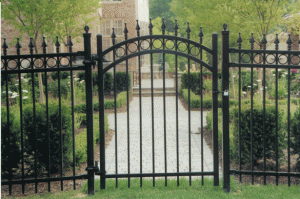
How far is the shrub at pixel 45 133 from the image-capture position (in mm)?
4691

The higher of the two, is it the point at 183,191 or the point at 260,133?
the point at 260,133

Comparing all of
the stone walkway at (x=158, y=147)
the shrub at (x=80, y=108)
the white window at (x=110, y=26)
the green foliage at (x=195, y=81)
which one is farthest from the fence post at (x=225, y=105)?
the white window at (x=110, y=26)

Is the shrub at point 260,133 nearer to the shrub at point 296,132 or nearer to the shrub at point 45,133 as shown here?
the shrub at point 296,132

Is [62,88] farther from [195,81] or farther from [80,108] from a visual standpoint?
[195,81]

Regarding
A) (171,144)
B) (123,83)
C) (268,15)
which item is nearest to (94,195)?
(171,144)

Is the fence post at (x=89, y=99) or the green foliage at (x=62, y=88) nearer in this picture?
the fence post at (x=89, y=99)

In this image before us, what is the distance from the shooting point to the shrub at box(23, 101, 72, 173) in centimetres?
469

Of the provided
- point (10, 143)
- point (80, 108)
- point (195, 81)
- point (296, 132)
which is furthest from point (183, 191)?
point (195, 81)

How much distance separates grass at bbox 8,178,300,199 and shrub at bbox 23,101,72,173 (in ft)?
2.44

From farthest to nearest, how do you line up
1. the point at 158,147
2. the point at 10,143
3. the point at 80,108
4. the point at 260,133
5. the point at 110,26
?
the point at 110,26 < the point at 80,108 < the point at 158,147 < the point at 260,133 < the point at 10,143

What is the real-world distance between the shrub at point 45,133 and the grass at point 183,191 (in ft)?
2.44

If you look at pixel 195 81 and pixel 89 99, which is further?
pixel 195 81

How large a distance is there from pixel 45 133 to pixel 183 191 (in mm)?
2065

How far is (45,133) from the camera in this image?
4.71m
